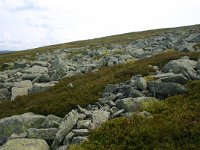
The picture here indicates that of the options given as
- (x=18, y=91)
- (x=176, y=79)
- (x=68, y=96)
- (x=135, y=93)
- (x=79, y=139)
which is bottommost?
(x=18, y=91)

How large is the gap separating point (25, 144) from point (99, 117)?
332 centimetres

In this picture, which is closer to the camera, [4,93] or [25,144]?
[25,144]

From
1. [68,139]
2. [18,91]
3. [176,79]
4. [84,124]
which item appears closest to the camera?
[68,139]

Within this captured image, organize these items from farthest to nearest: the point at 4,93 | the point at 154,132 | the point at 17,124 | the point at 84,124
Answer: the point at 4,93
the point at 17,124
the point at 84,124
the point at 154,132

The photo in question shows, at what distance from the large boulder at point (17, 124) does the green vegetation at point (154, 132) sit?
13.6ft

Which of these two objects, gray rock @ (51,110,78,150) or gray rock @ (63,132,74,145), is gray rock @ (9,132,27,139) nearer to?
gray rock @ (51,110,78,150)

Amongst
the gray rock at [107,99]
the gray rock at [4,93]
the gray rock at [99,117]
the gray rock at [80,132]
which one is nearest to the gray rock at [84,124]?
the gray rock at [99,117]

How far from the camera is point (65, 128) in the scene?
1457cm

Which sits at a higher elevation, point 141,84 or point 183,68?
point 183,68

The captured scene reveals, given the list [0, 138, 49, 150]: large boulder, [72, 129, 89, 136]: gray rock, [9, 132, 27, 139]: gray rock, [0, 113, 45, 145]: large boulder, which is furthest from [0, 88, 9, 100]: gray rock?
[72, 129, 89, 136]: gray rock

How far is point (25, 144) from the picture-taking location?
13.9m

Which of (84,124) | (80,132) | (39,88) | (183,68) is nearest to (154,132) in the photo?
(80,132)

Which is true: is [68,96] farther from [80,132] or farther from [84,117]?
[80,132]

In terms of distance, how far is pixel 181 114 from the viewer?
13758 mm
